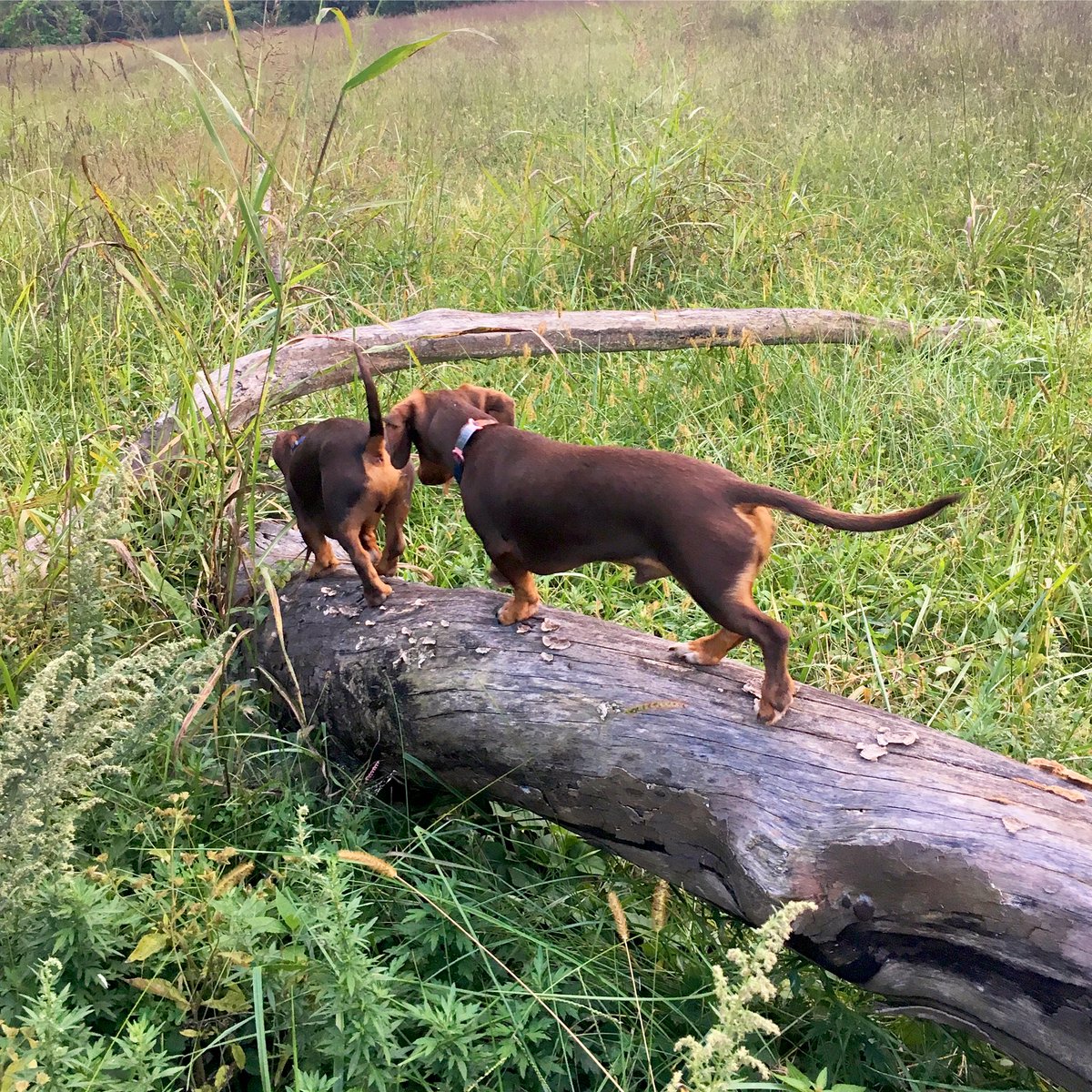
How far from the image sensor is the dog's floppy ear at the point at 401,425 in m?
2.51

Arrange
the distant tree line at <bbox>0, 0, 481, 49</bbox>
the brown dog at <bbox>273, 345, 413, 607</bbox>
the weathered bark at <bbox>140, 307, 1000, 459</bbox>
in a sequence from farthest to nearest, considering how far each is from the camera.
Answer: the distant tree line at <bbox>0, 0, 481, 49</bbox> → the weathered bark at <bbox>140, 307, 1000, 459</bbox> → the brown dog at <bbox>273, 345, 413, 607</bbox>

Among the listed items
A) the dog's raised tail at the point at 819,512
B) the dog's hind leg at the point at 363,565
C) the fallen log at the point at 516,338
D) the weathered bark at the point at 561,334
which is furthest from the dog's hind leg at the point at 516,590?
the weathered bark at the point at 561,334

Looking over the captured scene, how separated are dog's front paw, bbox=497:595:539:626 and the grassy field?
19.5 inches

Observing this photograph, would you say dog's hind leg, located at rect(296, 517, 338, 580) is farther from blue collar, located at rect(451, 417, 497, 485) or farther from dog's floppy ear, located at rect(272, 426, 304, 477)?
blue collar, located at rect(451, 417, 497, 485)

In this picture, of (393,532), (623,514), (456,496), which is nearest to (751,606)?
(623,514)

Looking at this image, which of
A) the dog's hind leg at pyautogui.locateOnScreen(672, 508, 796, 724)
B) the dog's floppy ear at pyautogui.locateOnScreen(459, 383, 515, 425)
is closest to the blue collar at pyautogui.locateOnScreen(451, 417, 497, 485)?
the dog's floppy ear at pyautogui.locateOnScreen(459, 383, 515, 425)

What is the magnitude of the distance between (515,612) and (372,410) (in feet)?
2.11

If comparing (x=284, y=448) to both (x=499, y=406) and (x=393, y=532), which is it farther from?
(x=499, y=406)

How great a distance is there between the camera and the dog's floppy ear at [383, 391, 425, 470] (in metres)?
2.51

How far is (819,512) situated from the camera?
1880 mm

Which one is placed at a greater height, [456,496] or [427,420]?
[427,420]

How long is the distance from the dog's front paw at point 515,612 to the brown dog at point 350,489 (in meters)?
0.42

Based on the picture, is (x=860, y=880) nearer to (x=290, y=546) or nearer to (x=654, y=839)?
(x=654, y=839)

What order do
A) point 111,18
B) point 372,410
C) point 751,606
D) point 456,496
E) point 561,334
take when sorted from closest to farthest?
point 751,606 < point 372,410 < point 456,496 < point 561,334 < point 111,18
